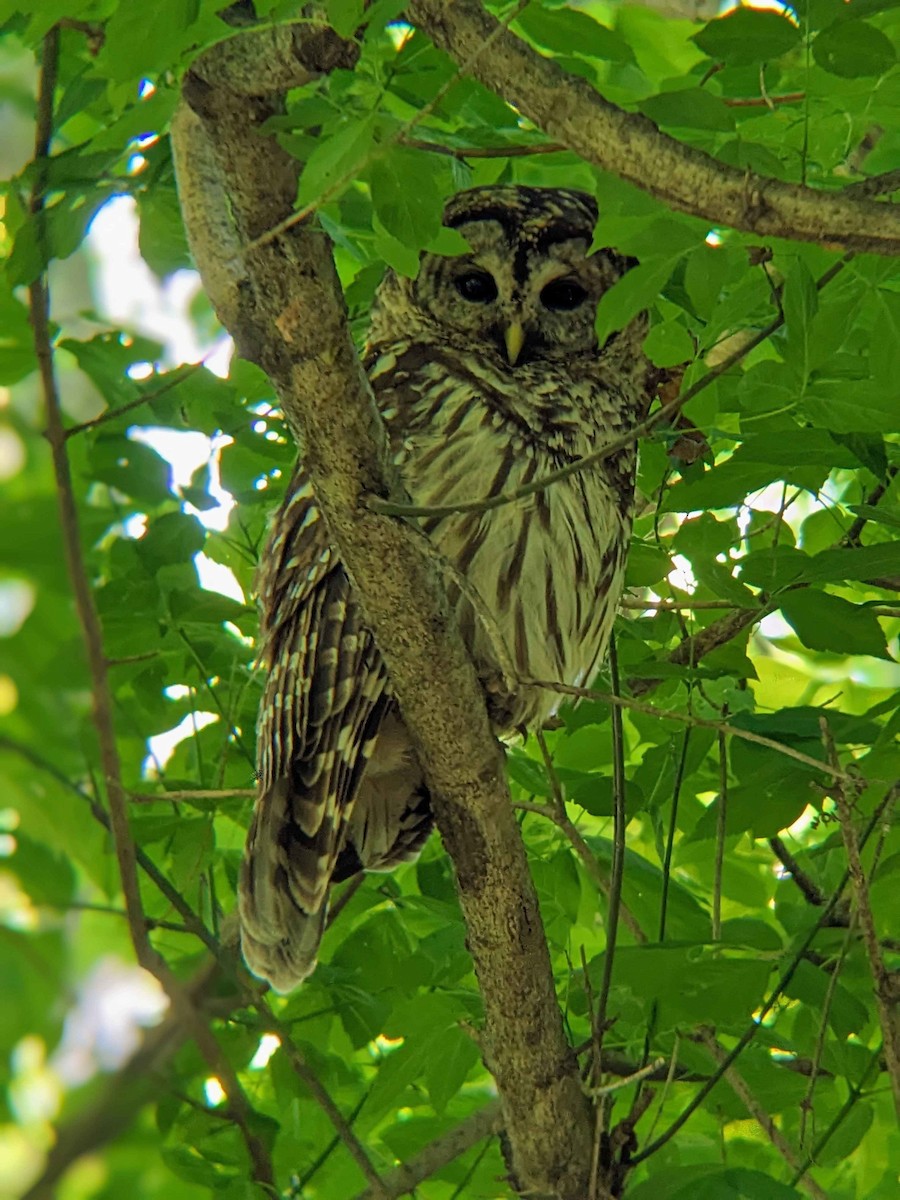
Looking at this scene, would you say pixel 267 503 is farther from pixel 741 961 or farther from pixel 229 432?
pixel 741 961

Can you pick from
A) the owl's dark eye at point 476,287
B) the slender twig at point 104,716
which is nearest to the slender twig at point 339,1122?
the slender twig at point 104,716

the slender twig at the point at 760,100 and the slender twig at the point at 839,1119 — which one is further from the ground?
the slender twig at the point at 760,100

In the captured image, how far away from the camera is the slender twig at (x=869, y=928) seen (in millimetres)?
1961

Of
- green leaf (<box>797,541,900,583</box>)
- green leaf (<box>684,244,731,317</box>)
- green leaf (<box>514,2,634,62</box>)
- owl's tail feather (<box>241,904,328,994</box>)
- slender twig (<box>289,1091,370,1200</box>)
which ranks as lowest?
slender twig (<box>289,1091,370,1200</box>)

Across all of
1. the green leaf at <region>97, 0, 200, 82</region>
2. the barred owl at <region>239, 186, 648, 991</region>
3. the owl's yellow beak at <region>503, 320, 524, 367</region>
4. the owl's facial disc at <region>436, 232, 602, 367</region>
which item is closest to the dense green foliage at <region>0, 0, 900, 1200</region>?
the green leaf at <region>97, 0, 200, 82</region>

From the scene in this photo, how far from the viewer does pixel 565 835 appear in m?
2.66

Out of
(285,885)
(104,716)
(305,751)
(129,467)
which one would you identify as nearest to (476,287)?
(129,467)

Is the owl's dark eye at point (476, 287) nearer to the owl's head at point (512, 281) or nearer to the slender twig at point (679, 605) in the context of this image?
the owl's head at point (512, 281)

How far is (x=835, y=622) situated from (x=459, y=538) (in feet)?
2.69

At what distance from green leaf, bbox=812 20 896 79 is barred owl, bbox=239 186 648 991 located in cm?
98

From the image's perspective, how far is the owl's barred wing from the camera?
249 cm

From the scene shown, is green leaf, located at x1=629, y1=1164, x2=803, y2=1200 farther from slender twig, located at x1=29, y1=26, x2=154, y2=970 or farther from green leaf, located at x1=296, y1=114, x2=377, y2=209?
green leaf, located at x1=296, y1=114, x2=377, y2=209

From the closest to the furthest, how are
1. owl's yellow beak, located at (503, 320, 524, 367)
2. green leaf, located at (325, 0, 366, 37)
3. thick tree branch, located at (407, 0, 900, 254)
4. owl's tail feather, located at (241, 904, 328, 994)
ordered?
green leaf, located at (325, 0, 366, 37)
thick tree branch, located at (407, 0, 900, 254)
owl's tail feather, located at (241, 904, 328, 994)
owl's yellow beak, located at (503, 320, 524, 367)

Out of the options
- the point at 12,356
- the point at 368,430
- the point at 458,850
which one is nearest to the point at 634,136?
the point at 368,430
